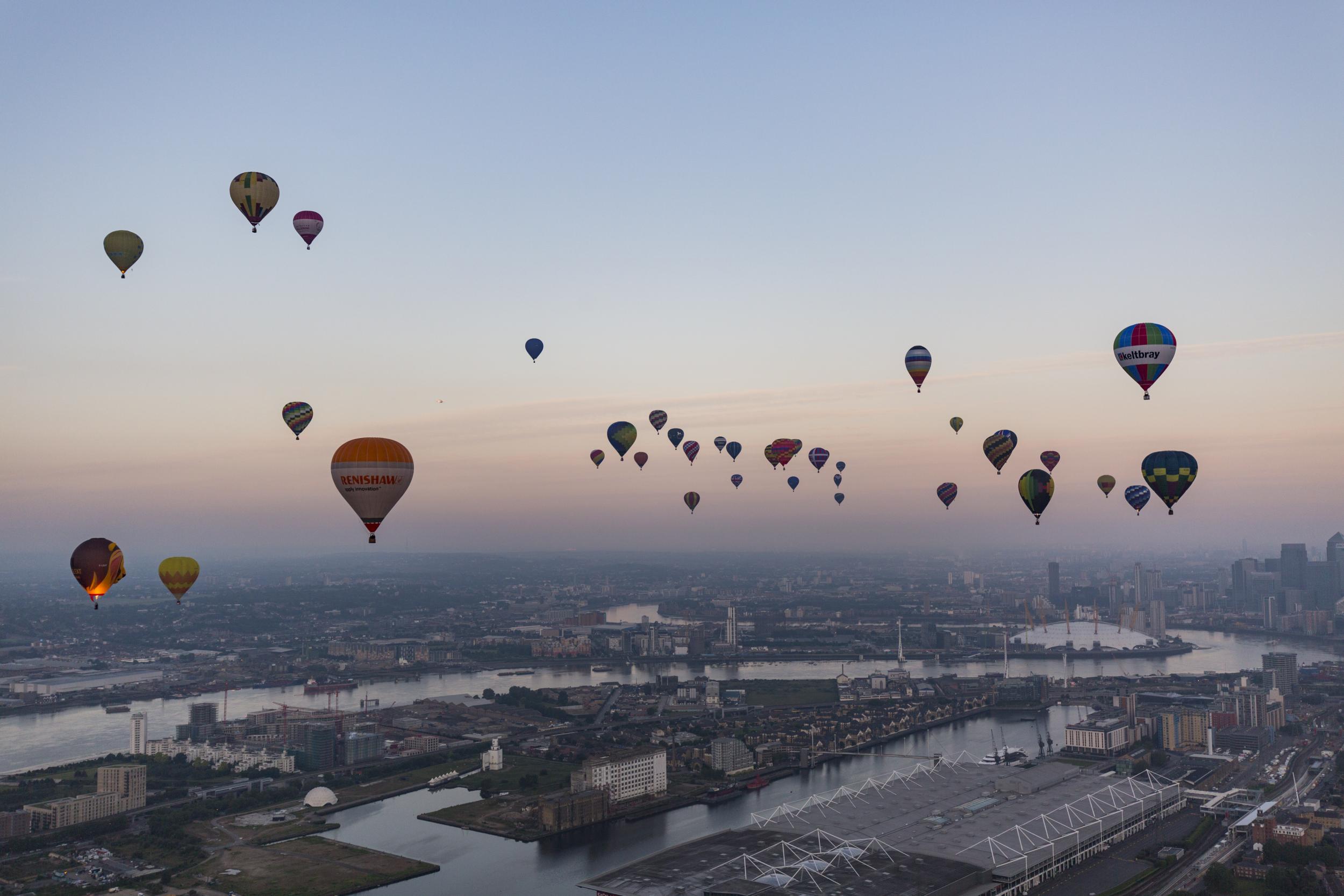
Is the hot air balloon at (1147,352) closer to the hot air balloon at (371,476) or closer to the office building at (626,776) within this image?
the hot air balloon at (371,476)

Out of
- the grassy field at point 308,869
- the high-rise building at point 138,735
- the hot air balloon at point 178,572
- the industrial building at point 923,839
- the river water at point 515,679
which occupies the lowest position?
the river water at point 515,679

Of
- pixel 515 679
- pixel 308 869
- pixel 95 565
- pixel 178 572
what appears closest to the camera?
pixel 95 565

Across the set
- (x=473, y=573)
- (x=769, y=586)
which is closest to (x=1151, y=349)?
(x=769, y=586)

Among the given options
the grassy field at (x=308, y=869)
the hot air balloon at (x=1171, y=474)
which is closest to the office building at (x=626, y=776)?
the grassy field at (x=308, y=869)

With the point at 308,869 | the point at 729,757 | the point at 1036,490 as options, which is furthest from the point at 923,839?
the point at 308,869

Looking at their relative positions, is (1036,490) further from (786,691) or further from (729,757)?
(786,691)

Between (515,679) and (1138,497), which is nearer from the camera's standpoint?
(1138,497)

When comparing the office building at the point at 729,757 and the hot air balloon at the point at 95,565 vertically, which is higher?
the hot air balloon at the point at 95,565
